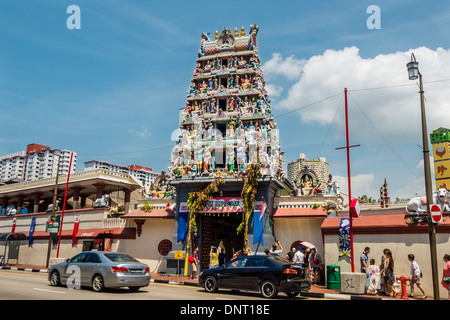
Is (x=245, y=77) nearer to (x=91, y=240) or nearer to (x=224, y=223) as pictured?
(x=224, y=223)

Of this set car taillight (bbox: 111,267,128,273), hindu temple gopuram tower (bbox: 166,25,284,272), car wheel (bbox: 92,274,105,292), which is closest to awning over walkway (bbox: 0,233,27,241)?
hindu temple gopuram tower (bbox: 166,25,284,272)

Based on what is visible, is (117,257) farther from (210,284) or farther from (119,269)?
(210,284)

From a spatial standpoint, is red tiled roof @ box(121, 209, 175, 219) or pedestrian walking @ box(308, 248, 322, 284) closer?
pedestrian walking @ box(308, 248, 322, 284)

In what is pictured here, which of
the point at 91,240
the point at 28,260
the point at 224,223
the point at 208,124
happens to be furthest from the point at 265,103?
the point at 28,260

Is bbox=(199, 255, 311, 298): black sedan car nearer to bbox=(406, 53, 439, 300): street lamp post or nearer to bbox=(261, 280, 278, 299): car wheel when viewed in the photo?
bbox=(261, 280, 278, 299): car wheel

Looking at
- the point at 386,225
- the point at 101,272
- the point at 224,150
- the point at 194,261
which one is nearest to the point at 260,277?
the point at 101,272

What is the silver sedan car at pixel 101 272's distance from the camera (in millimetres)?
13617

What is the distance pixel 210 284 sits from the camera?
615 inches

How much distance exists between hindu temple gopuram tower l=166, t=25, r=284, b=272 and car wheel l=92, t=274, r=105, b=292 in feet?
28.3

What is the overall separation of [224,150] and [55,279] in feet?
48.0

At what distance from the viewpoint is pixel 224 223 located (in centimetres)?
2952

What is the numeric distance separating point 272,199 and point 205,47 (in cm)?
1325

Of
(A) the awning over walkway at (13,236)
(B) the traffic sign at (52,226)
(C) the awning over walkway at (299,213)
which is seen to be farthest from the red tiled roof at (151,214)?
(A) the awning over walkway at (13,236)

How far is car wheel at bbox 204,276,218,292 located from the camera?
1547cm
